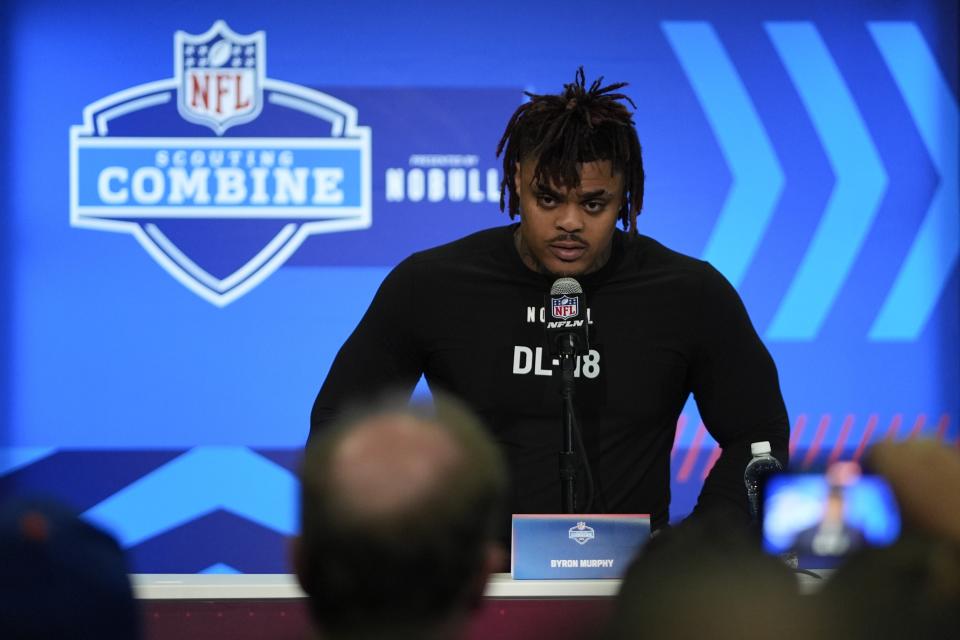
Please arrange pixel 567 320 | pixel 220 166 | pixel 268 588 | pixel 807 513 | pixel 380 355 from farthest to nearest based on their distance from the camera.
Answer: pixel 220 166 → pixel 380 355 → pixel 567 320 → pixel 807 513 → pixel 268 588

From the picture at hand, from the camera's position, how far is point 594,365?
9.75 ft

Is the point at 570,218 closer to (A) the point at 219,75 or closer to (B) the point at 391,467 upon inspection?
(B) the point at 391,467

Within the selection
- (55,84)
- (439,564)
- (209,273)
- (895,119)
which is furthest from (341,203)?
(439,564)

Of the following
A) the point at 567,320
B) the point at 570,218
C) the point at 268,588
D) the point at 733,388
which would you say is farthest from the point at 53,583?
the point at 733,388

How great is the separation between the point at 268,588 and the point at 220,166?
124 inches

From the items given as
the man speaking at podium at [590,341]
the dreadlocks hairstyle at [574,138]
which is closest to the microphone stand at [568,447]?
the man speaking at podium at [590,341]

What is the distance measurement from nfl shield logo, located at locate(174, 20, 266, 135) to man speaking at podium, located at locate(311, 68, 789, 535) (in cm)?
225

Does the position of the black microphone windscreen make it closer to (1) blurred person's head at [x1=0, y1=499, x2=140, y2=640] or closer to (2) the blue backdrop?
(1) blurred person's head at [x1=0, y1=499, x2=140, y2=640]

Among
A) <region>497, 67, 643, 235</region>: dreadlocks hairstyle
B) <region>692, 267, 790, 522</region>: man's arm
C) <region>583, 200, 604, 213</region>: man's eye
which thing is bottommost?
<region>692, 267, 790, 522</region>: man's arm

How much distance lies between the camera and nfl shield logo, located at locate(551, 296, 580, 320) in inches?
105

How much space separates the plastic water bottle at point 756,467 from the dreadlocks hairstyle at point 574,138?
631mm

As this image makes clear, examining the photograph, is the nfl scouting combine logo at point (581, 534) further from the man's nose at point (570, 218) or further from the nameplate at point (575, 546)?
the man's nose at point (570, 218)

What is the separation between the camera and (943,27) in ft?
17.0

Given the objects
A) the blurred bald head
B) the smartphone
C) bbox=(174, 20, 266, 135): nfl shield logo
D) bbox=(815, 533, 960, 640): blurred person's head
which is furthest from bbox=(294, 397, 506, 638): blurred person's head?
bbox=(174, 20, 266, 135): nfl shield logo
